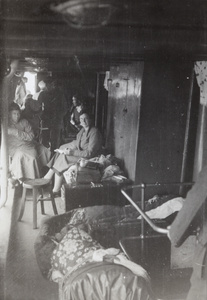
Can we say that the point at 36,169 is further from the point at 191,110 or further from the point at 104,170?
the point at 191,110

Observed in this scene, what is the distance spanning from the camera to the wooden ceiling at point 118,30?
7.31 feet

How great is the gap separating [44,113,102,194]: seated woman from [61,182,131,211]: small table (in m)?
0.96

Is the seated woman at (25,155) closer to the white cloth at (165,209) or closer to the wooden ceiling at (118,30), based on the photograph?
the white cloth at (165,209)

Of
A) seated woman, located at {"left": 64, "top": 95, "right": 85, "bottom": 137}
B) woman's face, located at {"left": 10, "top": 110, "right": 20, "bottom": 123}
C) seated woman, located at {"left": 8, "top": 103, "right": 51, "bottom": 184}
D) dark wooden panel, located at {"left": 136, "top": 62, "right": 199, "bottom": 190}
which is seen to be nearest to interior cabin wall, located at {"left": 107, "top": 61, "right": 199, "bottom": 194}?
dark wooden panel, located at {"left": 136, "top": 62, "right": 199, "bottom": 190}

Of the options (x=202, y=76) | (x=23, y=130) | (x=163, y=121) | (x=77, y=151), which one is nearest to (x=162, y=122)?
(x=163, y=121)

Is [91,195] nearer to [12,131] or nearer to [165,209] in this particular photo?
[165,209]

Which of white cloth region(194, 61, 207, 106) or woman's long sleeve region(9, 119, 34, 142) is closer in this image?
white cloth region(194, 61, 207, 106)

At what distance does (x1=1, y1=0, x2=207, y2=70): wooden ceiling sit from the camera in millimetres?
A: 2229

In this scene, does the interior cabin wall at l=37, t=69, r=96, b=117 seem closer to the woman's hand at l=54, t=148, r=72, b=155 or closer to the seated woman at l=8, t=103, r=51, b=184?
the woman's hand at l=54, t=148, r=72, b=155

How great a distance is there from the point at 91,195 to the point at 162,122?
160 cm

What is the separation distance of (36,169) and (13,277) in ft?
9.02

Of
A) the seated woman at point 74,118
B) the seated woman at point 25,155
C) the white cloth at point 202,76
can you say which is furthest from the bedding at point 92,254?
the seated woman at point 74,118

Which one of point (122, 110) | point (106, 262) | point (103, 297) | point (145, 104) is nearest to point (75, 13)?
point (106, 262)

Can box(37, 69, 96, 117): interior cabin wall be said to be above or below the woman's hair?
above
